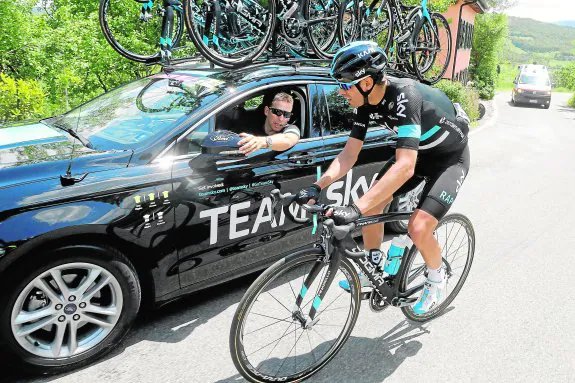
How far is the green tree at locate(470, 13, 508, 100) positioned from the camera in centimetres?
3853

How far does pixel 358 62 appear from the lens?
2648 millimetres

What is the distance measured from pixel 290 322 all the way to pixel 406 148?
1.33 m

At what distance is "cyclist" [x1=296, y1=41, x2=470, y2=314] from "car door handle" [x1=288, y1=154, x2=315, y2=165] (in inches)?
24.5

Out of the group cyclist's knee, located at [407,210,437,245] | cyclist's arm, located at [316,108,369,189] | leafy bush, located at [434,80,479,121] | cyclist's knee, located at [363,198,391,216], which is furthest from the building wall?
cyclist's knee, located at [407,210,437,245]

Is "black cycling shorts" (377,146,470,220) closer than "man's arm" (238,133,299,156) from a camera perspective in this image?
Yes

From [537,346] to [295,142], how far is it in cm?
233

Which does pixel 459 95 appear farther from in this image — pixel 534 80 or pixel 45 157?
pixel 534 80

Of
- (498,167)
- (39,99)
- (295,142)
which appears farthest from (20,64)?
(498,167)

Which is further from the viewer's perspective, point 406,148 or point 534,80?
point 534,80

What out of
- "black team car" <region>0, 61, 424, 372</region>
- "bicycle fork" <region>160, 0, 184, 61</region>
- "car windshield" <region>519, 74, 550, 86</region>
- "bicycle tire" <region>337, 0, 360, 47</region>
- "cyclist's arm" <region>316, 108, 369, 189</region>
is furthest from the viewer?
"car windshield" <region>519, 74, 550, 86</region>

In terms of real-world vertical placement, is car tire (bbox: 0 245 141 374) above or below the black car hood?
below

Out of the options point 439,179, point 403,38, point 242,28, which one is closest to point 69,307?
point 439,179

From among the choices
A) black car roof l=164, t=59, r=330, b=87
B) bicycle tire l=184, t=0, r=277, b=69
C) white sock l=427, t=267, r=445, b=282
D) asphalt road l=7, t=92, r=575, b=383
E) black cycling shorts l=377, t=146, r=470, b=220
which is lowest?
asphalt road l=7, t=92, r=575, b=383

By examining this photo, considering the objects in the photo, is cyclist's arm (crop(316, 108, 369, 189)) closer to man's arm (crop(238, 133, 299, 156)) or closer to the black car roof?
man's arm (crop(238, 133, 299, 156))
